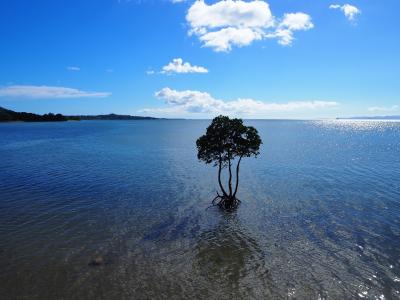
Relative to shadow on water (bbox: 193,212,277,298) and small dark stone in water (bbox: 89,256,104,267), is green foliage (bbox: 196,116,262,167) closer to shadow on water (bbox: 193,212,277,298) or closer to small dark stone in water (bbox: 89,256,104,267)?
shadow on water (bbox: 193,212,277,298)

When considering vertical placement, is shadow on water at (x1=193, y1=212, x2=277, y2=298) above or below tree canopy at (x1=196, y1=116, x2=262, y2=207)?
below

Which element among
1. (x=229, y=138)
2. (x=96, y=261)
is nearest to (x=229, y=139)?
(x=229, y=138)

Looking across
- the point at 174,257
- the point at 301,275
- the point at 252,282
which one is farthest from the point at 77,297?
the point at 301,275

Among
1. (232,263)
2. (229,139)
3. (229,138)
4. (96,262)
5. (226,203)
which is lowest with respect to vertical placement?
(232,263)

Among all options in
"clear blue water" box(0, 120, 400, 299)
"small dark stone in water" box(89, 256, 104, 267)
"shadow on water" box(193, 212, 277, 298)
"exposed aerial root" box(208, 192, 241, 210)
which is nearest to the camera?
"shadow on water" box(193, 212, 277, 298)

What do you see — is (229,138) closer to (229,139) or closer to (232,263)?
(229,139)

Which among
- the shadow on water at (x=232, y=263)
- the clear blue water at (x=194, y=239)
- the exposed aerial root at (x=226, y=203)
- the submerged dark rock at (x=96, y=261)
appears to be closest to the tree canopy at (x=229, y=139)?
the exposed aerial root at (x=226, y=203)

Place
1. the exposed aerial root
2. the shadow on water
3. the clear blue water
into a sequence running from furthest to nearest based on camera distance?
the exposed aerial root < the clear blue water < the shadow on water

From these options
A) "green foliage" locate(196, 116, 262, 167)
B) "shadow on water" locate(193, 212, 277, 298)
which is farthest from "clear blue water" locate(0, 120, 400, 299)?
"green foliage" locate(196, 116, 262, 167)

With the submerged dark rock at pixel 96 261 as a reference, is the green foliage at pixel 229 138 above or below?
above

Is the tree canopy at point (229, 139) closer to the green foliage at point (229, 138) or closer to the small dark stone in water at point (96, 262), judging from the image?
the green foliage at point (229, 138)

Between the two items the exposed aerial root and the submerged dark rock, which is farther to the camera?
the exposed aerial root

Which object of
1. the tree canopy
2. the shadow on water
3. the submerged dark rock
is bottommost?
the shadow on water

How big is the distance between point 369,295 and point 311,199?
72.0ft
